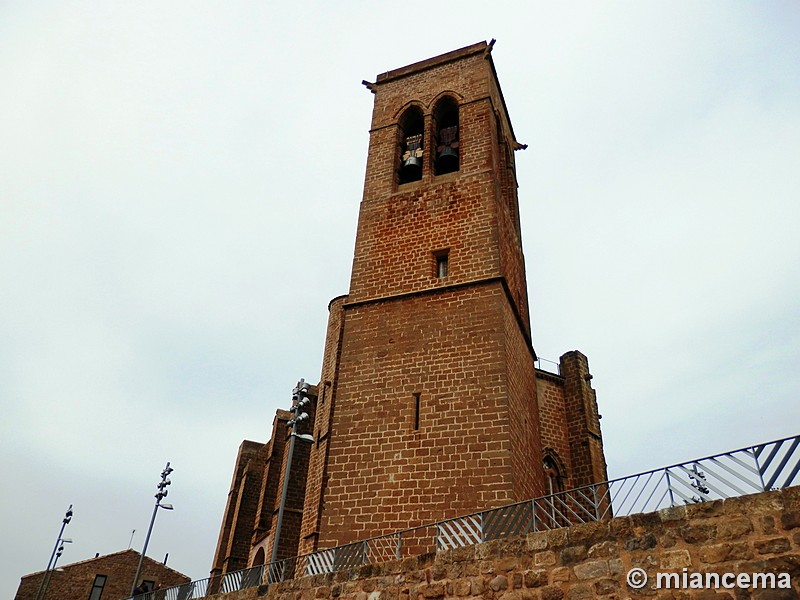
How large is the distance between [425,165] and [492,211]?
3.00m

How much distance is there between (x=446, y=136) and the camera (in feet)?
57.6

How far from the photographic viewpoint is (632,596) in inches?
218

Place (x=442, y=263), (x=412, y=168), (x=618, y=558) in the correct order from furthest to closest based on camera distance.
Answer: (x=412, y=168)
(x=442, y=263)
(x=618, y=558)

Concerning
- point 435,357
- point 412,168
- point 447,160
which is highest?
point 447,160

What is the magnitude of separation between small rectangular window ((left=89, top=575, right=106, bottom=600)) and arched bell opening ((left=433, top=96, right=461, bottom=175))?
31069mm

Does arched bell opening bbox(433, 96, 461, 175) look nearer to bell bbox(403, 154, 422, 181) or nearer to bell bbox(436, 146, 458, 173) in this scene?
bell bbox(436, 146, 458, 173)

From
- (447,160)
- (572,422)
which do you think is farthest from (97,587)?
(447,160)

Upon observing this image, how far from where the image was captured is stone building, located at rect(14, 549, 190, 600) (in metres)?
32.0

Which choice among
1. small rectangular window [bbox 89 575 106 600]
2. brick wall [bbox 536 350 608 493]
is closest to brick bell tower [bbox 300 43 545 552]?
brick wall [bbox 536 350 608 493]

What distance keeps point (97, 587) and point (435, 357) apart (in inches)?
1219

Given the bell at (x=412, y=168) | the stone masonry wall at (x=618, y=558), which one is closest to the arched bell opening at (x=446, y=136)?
the bell at (x=412, y=168)

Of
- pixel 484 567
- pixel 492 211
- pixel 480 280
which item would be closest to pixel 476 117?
pixel 492 211

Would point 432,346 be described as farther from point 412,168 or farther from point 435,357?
point 412,168

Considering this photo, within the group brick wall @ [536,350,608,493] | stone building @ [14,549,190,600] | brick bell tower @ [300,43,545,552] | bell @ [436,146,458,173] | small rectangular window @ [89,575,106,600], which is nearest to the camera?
brick bell tower @ [300,43,545,552]
